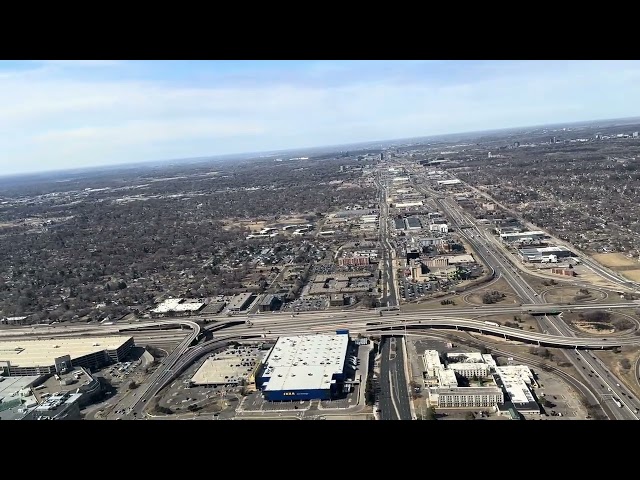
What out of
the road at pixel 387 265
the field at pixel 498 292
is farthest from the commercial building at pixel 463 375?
the road at pixel 387 265

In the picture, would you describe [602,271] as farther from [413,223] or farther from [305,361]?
[305,361]

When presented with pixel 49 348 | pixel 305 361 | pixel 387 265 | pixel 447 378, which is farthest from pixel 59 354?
pixel 387 265

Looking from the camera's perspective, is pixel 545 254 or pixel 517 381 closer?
pixel 517 381

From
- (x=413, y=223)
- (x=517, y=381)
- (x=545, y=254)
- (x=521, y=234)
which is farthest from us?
(x=413, y=223)

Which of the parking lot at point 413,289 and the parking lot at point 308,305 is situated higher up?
the parking lot at point 308,305

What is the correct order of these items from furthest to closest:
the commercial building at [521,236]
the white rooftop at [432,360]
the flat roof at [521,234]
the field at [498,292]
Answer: the flat roof at [521,234], the commercial building at [521,236], the field at [498,292], the white rooftop at [432,360]

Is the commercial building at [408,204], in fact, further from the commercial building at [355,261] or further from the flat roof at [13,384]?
the flat roof at [13,384]
